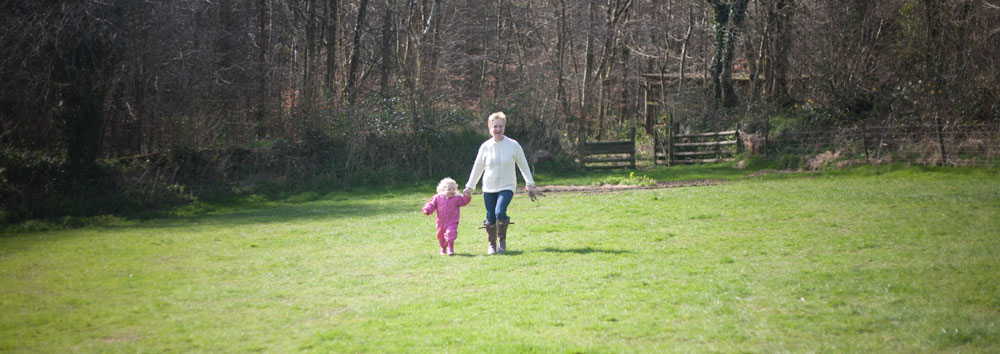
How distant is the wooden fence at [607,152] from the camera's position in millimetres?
30922

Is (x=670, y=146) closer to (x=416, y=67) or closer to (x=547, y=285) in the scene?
(x=416, y=67)

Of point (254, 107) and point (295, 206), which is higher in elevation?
point (254, 107)

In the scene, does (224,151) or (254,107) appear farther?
(254,107)

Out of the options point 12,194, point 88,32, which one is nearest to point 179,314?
point 12,194

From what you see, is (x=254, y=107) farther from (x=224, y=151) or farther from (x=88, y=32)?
(x=88, y=32)

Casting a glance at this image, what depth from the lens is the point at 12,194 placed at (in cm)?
1741

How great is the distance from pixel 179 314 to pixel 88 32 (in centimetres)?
1513

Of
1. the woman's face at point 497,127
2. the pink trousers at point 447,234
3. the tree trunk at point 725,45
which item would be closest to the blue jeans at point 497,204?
the pink trousers at point 447,234

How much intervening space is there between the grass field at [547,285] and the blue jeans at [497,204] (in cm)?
59

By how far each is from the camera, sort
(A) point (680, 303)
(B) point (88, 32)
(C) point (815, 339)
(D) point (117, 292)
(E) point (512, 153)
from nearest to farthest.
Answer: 1. (C) point (815, 339)
2. (A) point (680, 303)
3. (D) point (117, 292)
4. (E) point (512, 153)
5. (B) point (88, 32)

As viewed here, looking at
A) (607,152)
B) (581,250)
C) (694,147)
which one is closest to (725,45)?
(694,147)

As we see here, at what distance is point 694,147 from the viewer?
3300cm

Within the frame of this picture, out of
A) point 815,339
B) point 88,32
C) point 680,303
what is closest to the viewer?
point 815,339

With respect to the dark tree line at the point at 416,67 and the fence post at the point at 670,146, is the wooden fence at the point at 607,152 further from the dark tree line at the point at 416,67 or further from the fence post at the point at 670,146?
the fence post at the point at 670,146
